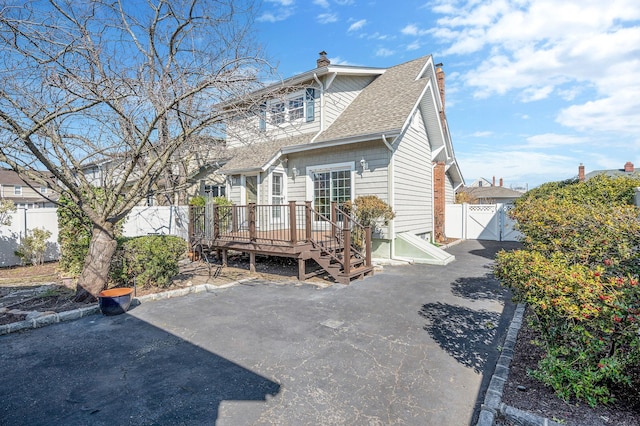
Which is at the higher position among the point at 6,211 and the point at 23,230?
the point at 6,211

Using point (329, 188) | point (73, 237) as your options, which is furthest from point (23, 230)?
point (329, 188)

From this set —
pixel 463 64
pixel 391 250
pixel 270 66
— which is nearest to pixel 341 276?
pixel 391 250

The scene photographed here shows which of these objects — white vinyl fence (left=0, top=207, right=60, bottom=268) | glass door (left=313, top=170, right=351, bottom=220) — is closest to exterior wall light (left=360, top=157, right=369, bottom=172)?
A: glass door (left=313, top=170, right=351, bottom=220)

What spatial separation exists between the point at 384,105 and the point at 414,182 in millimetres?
3030

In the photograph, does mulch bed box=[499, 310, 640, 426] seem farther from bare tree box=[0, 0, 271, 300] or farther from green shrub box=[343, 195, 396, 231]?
green shrub box=[343, 195, 396, 231]

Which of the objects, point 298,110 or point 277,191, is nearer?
point 277,191

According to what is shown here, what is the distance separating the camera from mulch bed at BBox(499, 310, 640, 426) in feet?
7.70

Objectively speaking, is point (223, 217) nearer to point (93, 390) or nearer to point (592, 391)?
point (93, 390)

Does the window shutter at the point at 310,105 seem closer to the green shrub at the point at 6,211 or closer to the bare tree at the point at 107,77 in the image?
the bare tree at the point at 107,77

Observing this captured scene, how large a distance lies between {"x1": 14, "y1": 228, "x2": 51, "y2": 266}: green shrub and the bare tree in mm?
4770

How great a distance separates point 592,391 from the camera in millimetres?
2438

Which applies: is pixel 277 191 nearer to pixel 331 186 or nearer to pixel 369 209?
pixel 331 186

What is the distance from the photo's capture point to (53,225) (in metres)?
10.7

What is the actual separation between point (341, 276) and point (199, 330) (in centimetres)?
357
